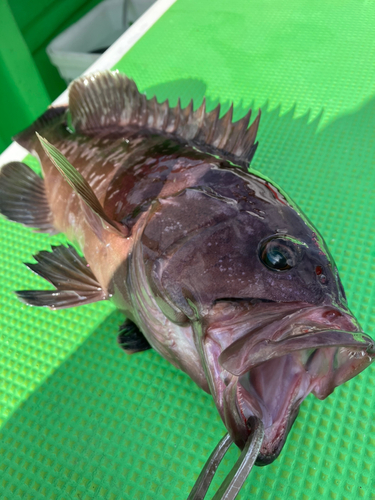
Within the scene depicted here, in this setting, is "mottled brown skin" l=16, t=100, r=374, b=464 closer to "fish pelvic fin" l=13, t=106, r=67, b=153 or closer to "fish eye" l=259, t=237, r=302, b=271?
"fish eye" l=259, t=237, r=302, b=271

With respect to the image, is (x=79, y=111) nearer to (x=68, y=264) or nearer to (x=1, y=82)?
(x=68, y=264)

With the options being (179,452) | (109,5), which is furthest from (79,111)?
(109,5)

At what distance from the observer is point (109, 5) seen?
4352 millimetres

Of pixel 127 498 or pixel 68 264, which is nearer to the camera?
pixel 127 498

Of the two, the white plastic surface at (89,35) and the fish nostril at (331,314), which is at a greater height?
the white plastic surface at (89,35)

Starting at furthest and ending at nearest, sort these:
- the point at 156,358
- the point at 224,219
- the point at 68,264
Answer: the point at 68,264
the point at 156,358
the point at 224,219

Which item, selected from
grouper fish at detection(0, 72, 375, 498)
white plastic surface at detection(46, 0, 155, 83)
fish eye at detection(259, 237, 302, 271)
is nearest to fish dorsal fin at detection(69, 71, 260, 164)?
grouper fish at detection(0, 72, 375, 498)

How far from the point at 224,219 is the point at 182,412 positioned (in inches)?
32.6

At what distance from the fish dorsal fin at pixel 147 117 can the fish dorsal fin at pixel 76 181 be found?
1.66 ft

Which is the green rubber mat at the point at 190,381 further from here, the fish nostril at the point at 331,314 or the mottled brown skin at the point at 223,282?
the fish nostril at the point at 331,314

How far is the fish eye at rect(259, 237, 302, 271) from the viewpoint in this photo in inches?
37.8

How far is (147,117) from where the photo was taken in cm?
177

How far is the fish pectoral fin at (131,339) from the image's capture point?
5.04ft

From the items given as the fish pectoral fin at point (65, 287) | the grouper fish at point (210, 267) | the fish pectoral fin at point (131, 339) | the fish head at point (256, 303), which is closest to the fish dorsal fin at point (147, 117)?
the grouper fish at point (210, 267)
